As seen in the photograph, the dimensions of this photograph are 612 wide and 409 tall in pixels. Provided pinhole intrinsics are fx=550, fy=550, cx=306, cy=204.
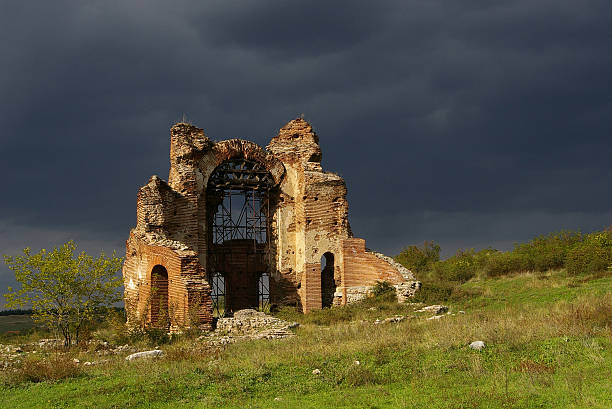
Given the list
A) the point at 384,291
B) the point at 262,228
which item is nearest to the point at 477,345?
the point at 384,291

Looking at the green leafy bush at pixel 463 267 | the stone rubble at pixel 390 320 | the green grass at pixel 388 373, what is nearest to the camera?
the green grass at pixel 388 373

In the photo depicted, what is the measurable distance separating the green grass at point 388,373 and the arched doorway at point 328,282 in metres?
12.5

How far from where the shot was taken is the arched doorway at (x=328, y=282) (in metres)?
25.9

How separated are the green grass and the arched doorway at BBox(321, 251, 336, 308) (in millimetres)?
12526

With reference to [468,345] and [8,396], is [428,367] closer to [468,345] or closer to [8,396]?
[468,345]

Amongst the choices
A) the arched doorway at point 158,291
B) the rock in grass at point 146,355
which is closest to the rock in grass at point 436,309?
the arched doorway at point 158,291

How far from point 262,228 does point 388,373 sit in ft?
59.7

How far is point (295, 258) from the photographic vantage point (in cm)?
2586

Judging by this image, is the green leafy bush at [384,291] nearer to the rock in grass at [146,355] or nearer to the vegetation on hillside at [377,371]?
the vegetation on hillside at [377,371]

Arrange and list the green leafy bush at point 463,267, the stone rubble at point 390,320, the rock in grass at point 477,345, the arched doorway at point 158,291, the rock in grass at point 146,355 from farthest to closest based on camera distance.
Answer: the green leafy bush at point 463,267
the arched doorway at point 158,291
the stone rubble at point 390,320
the rock in grass at point 146,355
the rock in grass at point 477,345

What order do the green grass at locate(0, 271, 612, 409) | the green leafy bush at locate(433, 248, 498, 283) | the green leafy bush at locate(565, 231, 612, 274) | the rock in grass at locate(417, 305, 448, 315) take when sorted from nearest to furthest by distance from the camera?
the green grass at locate(0, 271, 612, 409) < the rock in grass at locate(417, 305, 448, 315) < the green leafy bush at locate(565, 231, 612, 274) < the green leafy bush at locate(433, 248, 498, 283)

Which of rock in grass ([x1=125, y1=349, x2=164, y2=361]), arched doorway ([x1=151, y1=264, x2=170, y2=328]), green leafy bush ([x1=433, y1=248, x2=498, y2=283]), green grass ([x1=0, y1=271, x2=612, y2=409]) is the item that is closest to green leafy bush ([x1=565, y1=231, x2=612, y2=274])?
green leafy bush ([x1=433, y1=248, x2=498, y2=283])

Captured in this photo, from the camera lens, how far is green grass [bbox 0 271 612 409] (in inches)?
293

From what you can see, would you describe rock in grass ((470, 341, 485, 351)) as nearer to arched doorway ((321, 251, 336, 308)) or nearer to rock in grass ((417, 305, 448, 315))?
rock in grass ((417, 305, 448, 315))
